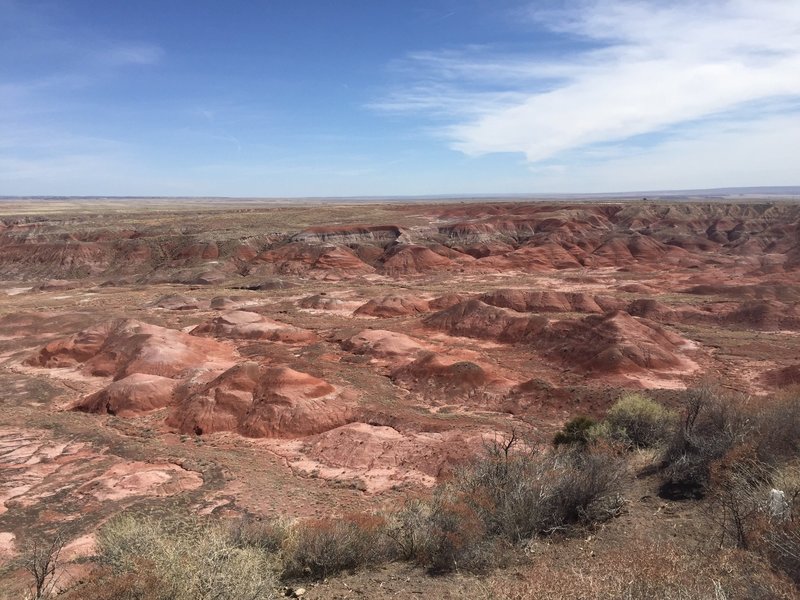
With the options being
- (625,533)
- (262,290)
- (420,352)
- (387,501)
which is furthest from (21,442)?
(262,290)

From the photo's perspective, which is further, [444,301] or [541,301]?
[444,301]

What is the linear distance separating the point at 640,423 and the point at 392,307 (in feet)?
103

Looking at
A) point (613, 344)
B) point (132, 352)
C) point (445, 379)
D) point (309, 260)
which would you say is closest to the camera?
point (445, 379)

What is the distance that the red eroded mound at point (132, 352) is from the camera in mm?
29109

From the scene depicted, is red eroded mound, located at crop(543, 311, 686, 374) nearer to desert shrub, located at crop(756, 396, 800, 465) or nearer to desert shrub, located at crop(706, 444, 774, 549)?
desert shrub, located at crop(756, 396, 800, 465)

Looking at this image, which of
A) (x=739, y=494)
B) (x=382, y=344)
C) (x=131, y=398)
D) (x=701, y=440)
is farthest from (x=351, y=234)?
(x=739, y=494)

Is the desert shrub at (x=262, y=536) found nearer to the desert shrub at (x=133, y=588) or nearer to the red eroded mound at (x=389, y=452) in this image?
the desert shrub at (x=133, y=588)

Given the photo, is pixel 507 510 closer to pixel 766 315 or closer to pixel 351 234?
pixel 766 315

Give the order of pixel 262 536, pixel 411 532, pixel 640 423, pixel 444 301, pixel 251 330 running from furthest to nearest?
pixel 444 301 < pixel 251 330 < pixel 640 423 < pixel 262 536 < pixel 411 532

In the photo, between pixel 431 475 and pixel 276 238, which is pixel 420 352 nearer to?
pixel 431 475

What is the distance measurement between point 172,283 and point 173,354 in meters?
39.4

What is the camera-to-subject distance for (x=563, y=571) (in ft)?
25.6

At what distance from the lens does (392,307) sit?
46.6 metres

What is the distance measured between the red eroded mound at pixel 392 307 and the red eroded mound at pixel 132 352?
15.2 m
